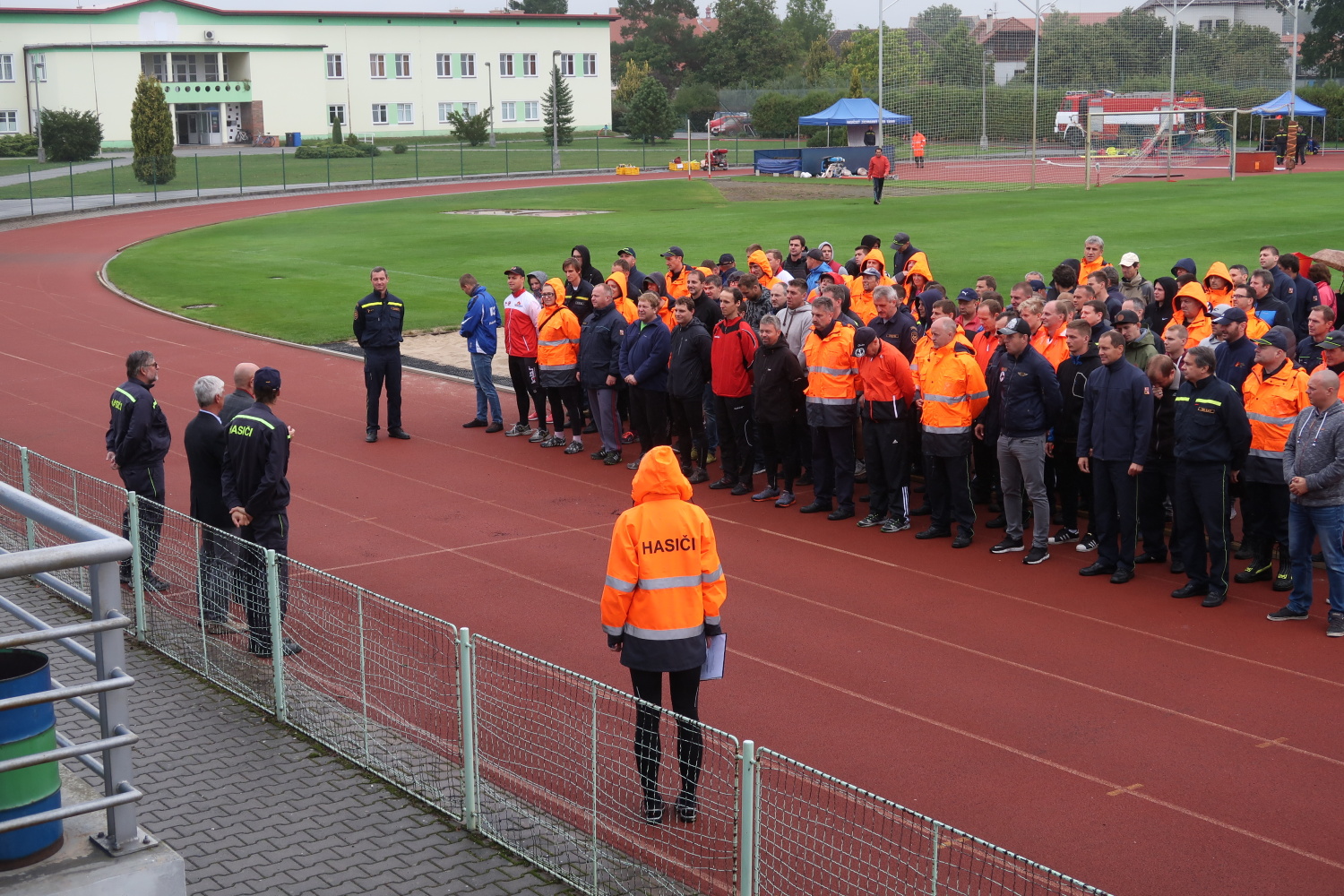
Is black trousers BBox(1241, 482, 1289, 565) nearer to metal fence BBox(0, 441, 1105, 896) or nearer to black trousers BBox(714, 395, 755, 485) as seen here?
black trousers BBox(714, 395, 755, 485)

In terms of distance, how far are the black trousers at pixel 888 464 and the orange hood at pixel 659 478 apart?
19.8 feet

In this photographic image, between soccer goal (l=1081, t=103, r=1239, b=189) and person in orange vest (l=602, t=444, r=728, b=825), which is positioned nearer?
person in orange vest (l=602, t=444, r=728, b=825)

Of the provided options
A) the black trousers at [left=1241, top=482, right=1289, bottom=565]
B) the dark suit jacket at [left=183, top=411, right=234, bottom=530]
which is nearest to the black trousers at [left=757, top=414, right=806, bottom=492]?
the black trousers at [left=1241, top=482, right=1289, bottom=565]

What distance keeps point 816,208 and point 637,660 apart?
37.1 meters

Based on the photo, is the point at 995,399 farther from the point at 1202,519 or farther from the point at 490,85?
the point at 490,85

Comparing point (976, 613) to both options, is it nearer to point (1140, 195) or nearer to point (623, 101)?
point (1140, 195)

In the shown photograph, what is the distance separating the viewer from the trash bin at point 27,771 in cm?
422

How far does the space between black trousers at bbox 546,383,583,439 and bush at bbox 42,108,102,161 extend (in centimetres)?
6285

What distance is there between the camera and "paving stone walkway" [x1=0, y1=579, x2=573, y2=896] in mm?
6633

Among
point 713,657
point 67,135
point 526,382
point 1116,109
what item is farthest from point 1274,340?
point 67,135

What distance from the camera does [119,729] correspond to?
4445mm

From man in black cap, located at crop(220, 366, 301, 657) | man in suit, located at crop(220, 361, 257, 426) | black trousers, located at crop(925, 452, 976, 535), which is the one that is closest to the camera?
man in black cap, located at crop(220, 366, 301, 657)

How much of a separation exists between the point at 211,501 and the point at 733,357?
5705 mm

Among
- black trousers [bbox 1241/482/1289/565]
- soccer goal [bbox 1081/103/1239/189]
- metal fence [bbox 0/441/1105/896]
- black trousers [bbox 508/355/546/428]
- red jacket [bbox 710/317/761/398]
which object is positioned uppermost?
soccer goal [bbox 1081/103/1239/189]
